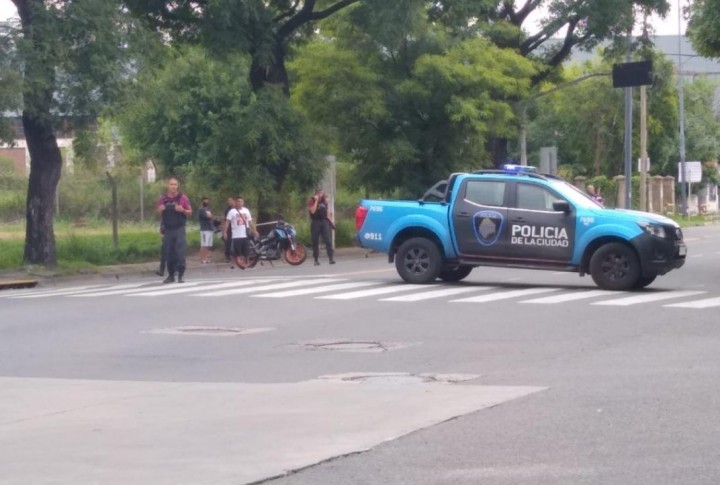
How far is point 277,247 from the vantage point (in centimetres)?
3025

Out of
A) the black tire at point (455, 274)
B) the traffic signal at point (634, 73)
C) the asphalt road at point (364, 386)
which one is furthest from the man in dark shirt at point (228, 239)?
the traffic signal at point (634, 73)

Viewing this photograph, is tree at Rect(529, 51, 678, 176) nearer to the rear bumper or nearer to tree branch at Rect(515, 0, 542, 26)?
tree branch at Rect(515, 0, 542, 26)

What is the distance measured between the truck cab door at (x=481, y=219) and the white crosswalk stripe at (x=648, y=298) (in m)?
2.67

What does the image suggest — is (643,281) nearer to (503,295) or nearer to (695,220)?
(503,295)

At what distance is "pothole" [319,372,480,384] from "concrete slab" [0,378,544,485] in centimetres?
18

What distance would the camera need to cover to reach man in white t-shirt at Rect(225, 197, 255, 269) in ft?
96.2

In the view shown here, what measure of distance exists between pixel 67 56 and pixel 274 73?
924 cm

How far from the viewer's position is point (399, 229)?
22328mm

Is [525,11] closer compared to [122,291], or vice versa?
[122,291]

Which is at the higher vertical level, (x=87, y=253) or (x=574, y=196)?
(x=574, y=196)

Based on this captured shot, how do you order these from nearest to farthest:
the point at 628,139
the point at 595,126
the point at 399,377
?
the point at 399,377
the point at 628,139
the point at 595,126

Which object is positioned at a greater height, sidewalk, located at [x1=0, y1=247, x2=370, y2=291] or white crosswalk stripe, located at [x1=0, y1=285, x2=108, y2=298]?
sidewalk, located at [x1=0, y1=247, x2=370, y2=291]

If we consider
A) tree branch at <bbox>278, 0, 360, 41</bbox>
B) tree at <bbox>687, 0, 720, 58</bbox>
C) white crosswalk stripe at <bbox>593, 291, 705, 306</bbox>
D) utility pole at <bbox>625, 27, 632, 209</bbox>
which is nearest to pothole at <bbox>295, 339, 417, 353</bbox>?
white crosswalk stripe at <bbox>593, 291, 705, 306</bbox>

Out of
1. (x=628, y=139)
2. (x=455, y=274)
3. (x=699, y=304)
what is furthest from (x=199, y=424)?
(x=628, y=139)
